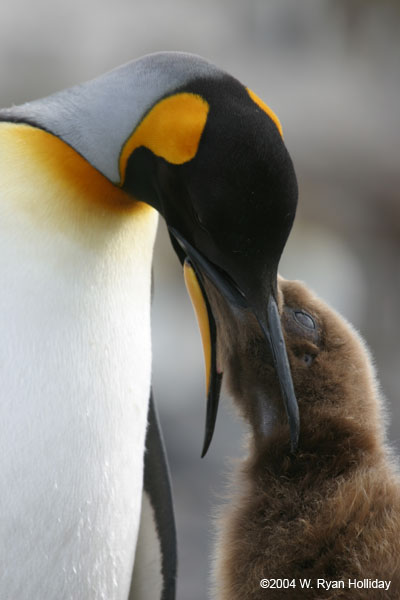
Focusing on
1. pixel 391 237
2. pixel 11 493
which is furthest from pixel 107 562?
pixel 391 237

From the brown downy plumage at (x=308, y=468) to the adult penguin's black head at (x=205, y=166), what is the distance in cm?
6

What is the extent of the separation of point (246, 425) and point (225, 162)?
1.58 feet

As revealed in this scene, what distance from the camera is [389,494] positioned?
1.12 metres

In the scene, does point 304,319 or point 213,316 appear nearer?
point 213,316

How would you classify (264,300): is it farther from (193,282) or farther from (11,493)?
(11,493)

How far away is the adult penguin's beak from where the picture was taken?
1.03 m

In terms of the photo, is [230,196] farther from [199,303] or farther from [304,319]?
[304,319]

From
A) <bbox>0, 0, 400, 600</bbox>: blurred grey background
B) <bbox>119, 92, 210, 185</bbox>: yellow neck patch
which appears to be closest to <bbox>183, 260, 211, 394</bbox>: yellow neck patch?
<bbox>119, 92, 210, 185</bbox>: yellow neck patch

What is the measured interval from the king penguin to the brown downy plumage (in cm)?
9

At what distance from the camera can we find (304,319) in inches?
49.9

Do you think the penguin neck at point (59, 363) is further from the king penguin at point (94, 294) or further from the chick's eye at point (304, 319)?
the chick's eye at point (304, 319)

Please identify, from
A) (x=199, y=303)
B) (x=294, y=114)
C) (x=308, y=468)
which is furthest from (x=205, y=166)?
(x=294, y=114)

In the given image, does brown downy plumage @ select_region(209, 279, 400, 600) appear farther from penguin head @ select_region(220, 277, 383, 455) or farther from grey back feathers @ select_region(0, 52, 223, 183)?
grey back feathers @ select_region(0, 52, 223, 183)

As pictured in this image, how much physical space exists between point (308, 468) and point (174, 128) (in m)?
0.51
